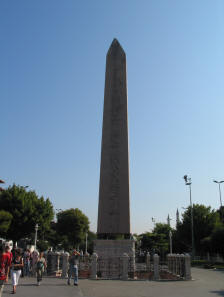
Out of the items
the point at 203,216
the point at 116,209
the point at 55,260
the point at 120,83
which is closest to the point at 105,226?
the point at 116,209

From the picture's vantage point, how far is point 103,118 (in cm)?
1862

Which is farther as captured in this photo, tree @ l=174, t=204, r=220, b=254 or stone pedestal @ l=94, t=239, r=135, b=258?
tree @ l=174, t=204, r=220, b=254

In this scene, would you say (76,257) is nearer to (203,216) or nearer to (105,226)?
(105,226)

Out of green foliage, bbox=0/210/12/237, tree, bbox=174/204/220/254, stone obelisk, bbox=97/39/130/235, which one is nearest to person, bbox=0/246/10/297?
stone obelisk, bbox=97/39/130/235

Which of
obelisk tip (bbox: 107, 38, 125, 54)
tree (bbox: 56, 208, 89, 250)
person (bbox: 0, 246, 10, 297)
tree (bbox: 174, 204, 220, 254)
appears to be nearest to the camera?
person (bbox: 0, 246, 10, 297)

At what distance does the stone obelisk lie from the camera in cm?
1681


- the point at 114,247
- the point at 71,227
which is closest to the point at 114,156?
the point at 114,247

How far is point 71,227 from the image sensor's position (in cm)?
6031

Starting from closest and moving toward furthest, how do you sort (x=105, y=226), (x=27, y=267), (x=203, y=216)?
(x=27, y=267) < (x=105, y=226) < (x=203, y=216)

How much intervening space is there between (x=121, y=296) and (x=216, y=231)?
2729 cm

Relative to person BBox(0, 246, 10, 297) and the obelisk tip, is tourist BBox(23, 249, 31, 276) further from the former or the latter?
the obelisk tip

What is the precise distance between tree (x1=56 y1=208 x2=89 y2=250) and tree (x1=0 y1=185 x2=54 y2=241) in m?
21.5

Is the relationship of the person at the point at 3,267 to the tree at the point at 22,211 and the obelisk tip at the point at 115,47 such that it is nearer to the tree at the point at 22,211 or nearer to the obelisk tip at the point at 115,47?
the obelisk tip at the point at 115,47

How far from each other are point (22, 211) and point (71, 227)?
25526mm
